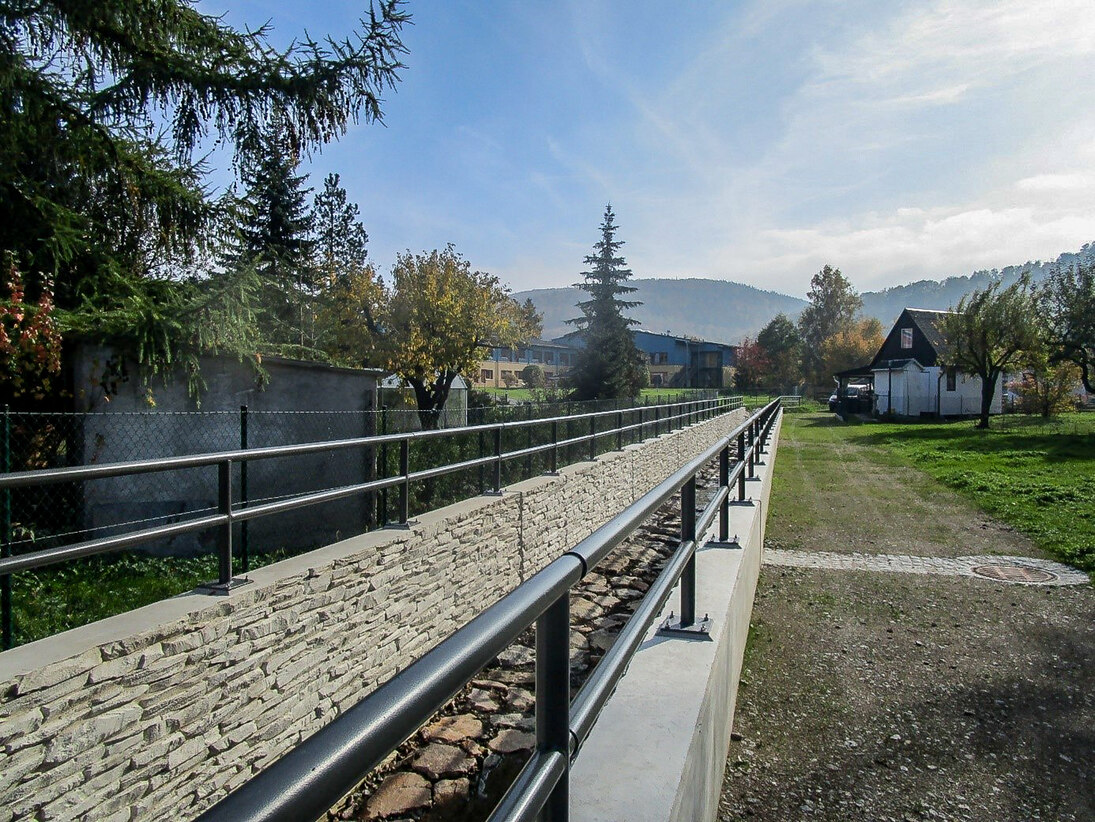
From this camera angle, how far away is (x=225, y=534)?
445 cm

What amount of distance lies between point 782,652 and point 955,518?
6.41m

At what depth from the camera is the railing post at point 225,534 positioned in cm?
439

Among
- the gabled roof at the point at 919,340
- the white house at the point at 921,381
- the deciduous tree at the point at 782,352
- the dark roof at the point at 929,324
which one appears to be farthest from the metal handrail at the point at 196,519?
the deciduous tree at the point at 782,352

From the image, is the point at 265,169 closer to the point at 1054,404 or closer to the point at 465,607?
the point at 465,607

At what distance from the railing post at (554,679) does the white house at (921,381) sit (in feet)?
133

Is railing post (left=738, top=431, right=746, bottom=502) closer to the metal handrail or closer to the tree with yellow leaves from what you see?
the metal handrail

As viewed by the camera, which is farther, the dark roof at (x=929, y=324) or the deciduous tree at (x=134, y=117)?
the dark roof at (x=929, y=324)

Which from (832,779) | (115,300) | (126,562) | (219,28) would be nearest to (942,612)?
(832,779)

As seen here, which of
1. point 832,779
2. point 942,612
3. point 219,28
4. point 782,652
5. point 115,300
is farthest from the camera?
point 219,28

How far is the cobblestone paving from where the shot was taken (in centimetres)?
694

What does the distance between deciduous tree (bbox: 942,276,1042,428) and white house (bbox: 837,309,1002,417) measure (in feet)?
14.1

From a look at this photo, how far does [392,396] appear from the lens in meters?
22.3

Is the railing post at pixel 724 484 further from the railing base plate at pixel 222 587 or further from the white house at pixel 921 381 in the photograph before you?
the white house at pixel 921 381

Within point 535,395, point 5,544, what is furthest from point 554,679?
point 535,395
